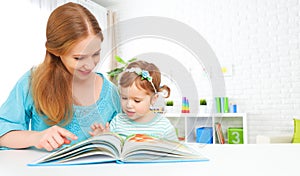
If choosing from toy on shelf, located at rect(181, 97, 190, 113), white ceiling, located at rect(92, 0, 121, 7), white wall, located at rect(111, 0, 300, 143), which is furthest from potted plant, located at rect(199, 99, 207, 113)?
white ceiling, located at rect(92, 0, 121, 7)

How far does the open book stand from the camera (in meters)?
0.61

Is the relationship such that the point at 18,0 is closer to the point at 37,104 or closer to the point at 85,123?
the point at 37,104

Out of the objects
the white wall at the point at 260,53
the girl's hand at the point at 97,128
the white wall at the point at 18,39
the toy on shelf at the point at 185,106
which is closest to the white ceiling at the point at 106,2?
the white wall at the point at 260,53

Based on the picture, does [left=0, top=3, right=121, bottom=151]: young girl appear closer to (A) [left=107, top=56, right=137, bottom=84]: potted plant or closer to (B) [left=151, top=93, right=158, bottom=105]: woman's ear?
(A) [left=107, top=56, right=137, bottom=84]: potted plant

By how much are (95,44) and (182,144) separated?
→ 1.24 feet

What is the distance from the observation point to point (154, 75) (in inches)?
29.6

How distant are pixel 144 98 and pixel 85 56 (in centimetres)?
26

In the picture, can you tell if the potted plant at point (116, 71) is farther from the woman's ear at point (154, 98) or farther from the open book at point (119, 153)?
the open book at point (119, 153)

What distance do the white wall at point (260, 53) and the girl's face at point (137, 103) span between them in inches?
106

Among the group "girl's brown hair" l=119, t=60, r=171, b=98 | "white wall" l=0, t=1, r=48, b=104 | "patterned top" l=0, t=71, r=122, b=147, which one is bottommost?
"patterned top" l=0, t=71, r=122, b=147

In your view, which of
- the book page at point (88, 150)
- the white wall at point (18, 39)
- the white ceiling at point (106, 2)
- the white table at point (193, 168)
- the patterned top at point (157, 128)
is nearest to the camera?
the white table at point (193, 168)

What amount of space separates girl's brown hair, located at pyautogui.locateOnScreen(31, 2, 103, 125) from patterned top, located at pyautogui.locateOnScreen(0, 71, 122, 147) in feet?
0.10

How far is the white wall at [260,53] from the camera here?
337 centimetres

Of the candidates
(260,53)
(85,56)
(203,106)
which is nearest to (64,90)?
(85,56)
